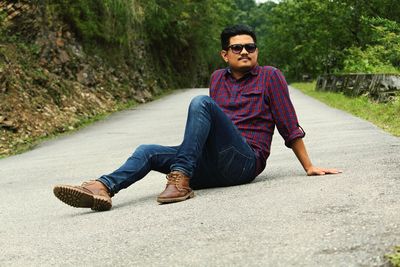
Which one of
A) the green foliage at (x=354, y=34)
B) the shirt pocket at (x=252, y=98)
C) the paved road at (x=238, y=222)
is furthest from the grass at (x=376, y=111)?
the shirt pocket at (x=252, y=98)

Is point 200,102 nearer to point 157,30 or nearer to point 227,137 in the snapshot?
point 227,137

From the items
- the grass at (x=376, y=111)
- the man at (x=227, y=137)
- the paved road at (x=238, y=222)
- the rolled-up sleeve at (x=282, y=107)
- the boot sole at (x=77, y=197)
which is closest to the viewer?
the paved road at (x=238, y=222)

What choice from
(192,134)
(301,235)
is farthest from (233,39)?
(301,235)

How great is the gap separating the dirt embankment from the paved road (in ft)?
17.4

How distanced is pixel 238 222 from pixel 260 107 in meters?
1.41

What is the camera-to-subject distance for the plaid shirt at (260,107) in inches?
185

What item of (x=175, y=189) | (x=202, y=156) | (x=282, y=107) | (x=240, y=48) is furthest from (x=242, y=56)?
(x=175, y=189)

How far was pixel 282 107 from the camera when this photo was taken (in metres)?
4.70

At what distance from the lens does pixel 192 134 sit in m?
4.36

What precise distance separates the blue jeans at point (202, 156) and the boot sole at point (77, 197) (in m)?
0.13

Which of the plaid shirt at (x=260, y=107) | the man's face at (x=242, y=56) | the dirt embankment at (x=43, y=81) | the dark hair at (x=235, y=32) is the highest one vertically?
the dark hair at (x=235, y=32)

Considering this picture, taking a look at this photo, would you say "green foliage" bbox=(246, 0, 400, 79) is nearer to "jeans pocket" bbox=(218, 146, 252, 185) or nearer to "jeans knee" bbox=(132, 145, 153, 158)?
"jeans pocket" bbox=(218, 146, 252, 185)

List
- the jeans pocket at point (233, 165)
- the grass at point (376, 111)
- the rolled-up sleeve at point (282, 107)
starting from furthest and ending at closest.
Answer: the grass at point (376, 111) → the rolled-up sleeve at point (282, 107) → the jeans pocket at point (233, 165)

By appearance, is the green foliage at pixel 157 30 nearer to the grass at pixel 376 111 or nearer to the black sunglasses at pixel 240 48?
Answer: the grass at pixel 376 111
